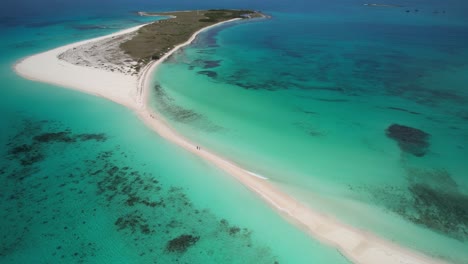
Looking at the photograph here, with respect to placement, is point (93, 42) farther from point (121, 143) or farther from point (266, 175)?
point (266, 175)

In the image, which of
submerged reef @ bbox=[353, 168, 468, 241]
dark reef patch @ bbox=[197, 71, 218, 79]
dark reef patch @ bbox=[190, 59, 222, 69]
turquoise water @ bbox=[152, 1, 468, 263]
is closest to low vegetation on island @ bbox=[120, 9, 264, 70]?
turquoise water @ bbox=[152, 1, 468, 263]

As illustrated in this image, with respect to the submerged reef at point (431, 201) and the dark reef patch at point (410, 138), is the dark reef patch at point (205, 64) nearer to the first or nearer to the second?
the dark reef patch at point (410, 138)

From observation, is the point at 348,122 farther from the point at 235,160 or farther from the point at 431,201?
the point at 235,160

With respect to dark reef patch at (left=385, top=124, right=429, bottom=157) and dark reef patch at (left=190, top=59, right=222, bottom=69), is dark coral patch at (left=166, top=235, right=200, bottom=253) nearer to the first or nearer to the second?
dark reef patch at (left=385, top=124, right=429, bottom=157)

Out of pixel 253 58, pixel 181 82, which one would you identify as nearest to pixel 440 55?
pixel 253 58

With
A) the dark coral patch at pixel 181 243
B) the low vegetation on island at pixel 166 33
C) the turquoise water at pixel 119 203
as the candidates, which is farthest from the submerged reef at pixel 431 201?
the low vegetation on island at pixel 166 33

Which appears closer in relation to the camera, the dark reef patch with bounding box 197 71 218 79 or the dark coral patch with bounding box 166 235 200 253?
the dark coral patch with bounding box 166 235 200 253
